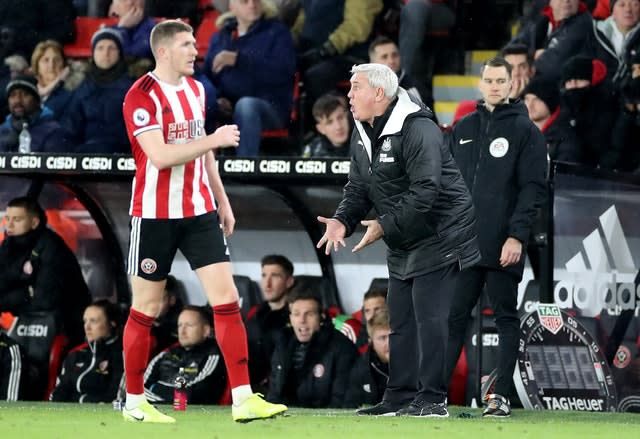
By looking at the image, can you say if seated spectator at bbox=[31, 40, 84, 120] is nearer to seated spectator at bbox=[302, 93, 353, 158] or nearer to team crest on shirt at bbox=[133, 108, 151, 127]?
seated spectator at bbox=[302, 93, 353, 158]

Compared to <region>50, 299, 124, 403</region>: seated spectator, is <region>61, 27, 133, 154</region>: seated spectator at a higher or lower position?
higher

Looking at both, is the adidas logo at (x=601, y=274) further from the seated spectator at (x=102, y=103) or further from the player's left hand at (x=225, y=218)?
the seated spectator at (x=102, y=103)

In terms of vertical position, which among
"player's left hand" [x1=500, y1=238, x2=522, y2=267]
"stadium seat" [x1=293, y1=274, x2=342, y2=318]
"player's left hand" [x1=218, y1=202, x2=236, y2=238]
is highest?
"player's left hand" [x1=218, y1=202, x2=236, y2=238]

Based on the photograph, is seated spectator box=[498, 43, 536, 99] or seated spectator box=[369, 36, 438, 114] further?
seated spectator box=[369, 36, 438, 114]

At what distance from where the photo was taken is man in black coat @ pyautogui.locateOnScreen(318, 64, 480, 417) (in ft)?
22.1

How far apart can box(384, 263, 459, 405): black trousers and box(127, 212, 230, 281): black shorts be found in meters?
1.01

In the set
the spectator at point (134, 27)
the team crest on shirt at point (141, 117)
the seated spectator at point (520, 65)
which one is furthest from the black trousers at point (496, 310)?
the spectator at point (134, 27)

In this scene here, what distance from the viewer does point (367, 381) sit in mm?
9219

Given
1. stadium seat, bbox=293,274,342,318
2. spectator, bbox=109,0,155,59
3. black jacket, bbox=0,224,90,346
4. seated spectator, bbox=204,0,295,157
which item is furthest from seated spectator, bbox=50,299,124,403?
spectator, bbox=109,0,155,59

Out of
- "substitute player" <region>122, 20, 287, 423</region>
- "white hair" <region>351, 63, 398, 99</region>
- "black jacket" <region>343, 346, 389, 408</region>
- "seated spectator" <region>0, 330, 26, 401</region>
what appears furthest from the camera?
"seated spectator" <region>0, 330, 26, 401</region>

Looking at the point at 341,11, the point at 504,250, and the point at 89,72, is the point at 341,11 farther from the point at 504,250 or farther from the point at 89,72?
the point at 504,250

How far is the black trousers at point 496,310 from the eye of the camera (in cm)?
734

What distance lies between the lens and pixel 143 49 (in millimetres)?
11375

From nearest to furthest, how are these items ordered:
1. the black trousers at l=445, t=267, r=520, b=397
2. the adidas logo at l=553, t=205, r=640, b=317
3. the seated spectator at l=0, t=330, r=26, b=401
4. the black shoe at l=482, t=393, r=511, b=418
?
the black shoe at l=482, t=393, r=511, b=418 → the black trousers at l=445, t=267, r=520, b=397 → the adidas logo at l=553, t=205, r=640, b=317 → the seated spectator at l=0, t=330, r=26, b=401
